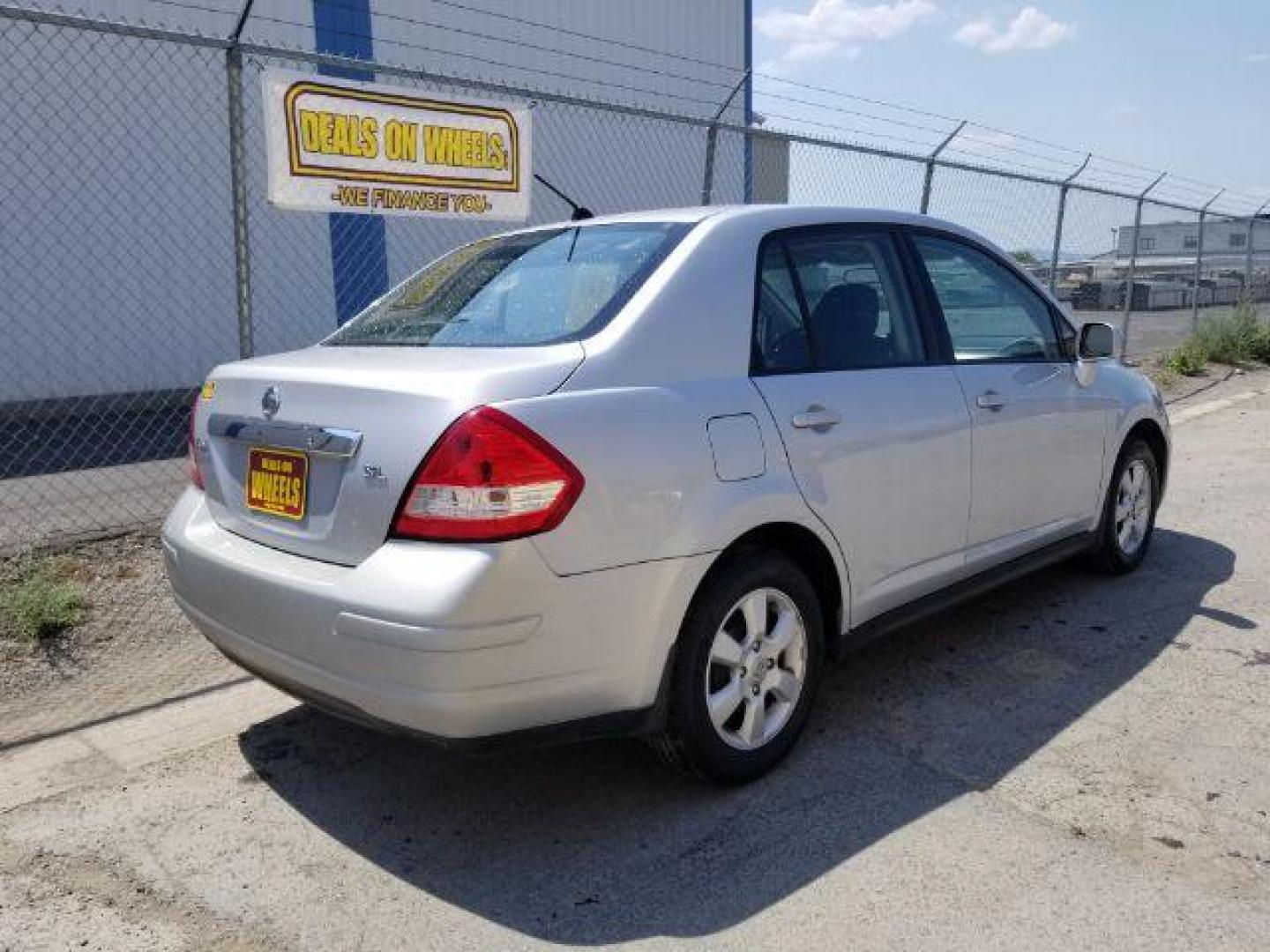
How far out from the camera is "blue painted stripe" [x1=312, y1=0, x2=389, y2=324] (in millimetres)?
10922

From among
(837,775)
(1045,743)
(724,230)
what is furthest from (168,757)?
(1045,743)

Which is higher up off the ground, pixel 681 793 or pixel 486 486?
pixel 486 486

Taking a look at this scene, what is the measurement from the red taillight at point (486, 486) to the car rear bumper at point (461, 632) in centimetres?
5

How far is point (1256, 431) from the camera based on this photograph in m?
9.25

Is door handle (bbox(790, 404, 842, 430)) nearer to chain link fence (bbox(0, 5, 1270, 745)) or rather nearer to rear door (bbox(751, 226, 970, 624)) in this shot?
rear door (bbox(751, 226, 970, 624))

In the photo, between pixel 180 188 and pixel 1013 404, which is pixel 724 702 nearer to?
pixel 1013 404

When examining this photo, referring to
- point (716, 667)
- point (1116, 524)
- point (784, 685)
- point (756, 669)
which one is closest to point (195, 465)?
point (716, 667)

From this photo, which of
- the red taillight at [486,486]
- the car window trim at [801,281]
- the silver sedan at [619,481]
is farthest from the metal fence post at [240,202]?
the red taillight at [486,486]

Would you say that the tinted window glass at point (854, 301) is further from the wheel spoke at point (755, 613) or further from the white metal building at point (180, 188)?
the white metal building at point (180, 188)

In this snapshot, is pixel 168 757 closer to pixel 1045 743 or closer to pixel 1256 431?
pixel 1045 743

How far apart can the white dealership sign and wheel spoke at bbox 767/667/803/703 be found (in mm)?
3961

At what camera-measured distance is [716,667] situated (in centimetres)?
307

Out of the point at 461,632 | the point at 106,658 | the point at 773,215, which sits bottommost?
the point at 106,658

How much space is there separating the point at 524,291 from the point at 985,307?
2006 mm
